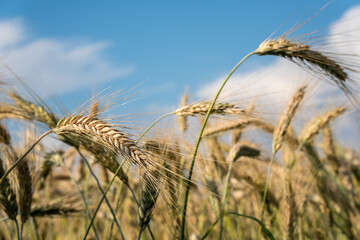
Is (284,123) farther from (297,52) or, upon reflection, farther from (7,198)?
(7,198)

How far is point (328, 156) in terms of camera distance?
12.2ft

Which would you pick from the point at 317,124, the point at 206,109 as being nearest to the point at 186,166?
the point at 206,109

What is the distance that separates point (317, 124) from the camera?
130 inches

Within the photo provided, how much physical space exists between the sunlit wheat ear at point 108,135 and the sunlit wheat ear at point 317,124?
2112 millimetres

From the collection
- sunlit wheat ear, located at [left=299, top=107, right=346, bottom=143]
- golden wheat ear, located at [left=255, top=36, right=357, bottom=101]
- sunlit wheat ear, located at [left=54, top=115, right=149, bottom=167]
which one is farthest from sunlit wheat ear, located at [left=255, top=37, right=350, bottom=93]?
sunlit wheat ear, located at [left=299, top=107, right=346, bottom=143]

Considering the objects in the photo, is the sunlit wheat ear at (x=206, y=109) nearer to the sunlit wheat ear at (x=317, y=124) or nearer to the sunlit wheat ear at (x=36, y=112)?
the sunlit wheat ear at (x=36, y=112)

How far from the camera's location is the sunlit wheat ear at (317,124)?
3.24m

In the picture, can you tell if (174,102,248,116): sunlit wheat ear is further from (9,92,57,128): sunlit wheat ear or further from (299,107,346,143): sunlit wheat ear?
(299,107,346,143): sunlit wheat ear

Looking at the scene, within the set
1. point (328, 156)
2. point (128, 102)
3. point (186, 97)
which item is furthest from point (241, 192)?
point (128, 102)

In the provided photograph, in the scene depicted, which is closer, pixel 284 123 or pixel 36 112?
pixel 36 112

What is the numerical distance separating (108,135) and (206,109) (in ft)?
1.76

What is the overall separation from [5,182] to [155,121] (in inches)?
31.3

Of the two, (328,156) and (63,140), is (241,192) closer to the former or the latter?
(328,156)

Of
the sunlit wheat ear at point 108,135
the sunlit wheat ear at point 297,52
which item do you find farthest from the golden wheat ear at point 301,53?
the sunlit wheat ear at point 108,135
